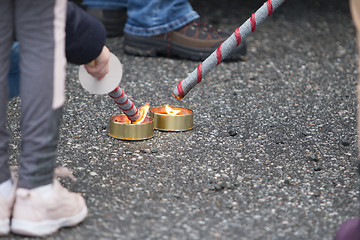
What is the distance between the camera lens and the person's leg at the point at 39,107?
1.17 m

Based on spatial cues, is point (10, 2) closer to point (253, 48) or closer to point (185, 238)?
point (185, 238)

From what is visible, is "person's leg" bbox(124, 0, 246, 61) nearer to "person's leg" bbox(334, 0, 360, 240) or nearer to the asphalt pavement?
the asphalt pavement

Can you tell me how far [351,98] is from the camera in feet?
7.59

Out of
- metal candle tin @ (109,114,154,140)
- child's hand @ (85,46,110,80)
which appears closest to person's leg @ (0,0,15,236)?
child's hand @ (85,46,110,80)

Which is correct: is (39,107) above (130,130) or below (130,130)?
above

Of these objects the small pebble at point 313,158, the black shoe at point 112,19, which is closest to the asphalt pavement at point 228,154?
the small pebble at point 313,158

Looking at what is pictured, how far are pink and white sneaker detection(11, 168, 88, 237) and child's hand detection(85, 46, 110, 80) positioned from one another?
0.33 m

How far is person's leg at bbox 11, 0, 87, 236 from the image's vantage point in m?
1.17

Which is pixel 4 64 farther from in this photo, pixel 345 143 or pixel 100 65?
pixel 345 143

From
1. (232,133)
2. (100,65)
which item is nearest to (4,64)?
(100,65)

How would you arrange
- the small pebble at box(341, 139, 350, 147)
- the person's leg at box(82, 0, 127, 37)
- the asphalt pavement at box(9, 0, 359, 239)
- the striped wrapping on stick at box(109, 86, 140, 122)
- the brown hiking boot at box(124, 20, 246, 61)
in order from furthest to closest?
the person's leg at box(82, 0, 127, 37), the brown hiking boot at box(124, 20, 246, 61), the small pebble at box(341, 139, 350, 147), the striped wrapping on stick at box(109, 86, 140, 122), the asphalt pavement at box(9, 0, 359, 239)

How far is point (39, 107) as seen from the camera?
3.87 feet

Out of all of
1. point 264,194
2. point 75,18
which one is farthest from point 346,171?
point 75,18

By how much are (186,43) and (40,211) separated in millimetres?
1661
